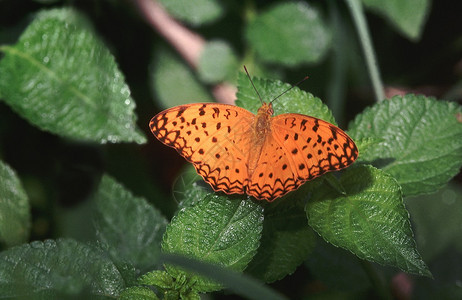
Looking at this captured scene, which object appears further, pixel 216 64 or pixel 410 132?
pixel 216 64

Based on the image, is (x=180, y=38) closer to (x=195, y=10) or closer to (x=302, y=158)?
(x=195, y=10)

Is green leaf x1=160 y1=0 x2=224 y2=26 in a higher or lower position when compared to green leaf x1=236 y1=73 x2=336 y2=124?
higher

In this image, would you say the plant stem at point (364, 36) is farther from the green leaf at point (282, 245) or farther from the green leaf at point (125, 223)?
the green leaf at point (125, 223)

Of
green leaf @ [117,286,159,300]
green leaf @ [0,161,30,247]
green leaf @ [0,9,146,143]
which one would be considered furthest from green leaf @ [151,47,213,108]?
green leaf @ [117,286,159,300]

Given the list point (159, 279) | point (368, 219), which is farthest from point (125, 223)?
point (368, 219)

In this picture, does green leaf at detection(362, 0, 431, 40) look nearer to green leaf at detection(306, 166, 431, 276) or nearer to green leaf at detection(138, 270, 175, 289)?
green leaf at detection(306, 166, 431, 276)

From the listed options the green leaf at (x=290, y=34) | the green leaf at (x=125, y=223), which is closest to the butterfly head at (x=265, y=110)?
the green leaf at (x=125, y=223)
